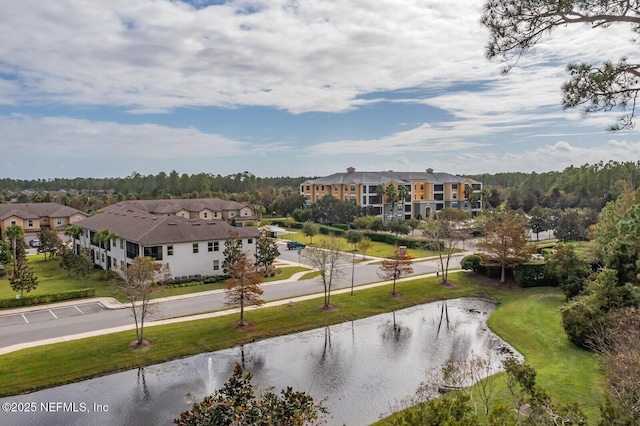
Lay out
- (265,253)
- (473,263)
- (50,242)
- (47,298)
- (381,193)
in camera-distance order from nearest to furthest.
→ (47,298) < (265,253) < (473,263) < (50,242) < (381,193)

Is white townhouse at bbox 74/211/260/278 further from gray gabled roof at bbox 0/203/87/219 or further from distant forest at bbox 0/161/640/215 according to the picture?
distant forest at bbox 0/161/640/215

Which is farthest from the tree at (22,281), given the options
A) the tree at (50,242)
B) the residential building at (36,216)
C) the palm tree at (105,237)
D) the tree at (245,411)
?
the residential building at (36,216)

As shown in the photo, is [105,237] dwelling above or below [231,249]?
above

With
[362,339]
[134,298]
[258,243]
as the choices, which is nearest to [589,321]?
[362,339]

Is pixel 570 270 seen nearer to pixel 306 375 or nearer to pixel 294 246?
pixel 306 375

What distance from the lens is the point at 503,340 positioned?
2728cm

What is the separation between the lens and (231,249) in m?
39.2

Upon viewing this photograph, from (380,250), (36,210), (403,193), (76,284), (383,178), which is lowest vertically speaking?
(380,250)

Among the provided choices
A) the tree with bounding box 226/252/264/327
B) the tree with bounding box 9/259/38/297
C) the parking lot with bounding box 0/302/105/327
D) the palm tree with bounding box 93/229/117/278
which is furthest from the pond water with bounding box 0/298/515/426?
the palm tree with bounding box 93/229/117/278

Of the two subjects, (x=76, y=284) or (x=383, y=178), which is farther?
(x=383, y=178)

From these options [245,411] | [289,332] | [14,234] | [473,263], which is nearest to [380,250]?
[473,263]

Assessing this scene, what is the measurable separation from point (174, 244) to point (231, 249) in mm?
4794

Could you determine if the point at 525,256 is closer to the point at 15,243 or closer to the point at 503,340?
the point at 503,340

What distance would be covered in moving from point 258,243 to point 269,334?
52.2ft
